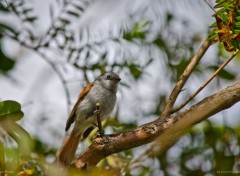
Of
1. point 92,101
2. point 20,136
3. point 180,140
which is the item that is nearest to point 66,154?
point 180,140

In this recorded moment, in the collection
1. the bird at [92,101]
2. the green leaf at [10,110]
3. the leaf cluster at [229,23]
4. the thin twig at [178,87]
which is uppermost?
the leaf cluster at [229,23]

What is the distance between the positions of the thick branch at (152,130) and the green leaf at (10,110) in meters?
0.40

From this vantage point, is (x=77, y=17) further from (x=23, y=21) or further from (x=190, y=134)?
(x=190, y=134)

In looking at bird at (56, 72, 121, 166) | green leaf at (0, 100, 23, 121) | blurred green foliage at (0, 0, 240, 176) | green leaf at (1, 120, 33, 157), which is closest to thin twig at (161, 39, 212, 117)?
blurred green foliage at (0, 0, 240, 176)

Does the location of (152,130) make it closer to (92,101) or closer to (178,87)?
(178,87)

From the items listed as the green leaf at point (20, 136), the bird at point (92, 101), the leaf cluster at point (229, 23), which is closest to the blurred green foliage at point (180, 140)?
the leaf cluster at point (229, 23)

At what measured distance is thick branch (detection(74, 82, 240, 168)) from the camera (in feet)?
5.70

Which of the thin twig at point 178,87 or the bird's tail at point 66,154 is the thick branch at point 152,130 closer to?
the bird's tail at point 66,154

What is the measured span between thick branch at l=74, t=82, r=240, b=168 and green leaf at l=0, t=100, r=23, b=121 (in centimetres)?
40

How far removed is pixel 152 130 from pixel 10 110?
560mm

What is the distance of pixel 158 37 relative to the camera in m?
2.78

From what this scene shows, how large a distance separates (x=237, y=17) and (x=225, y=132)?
0.97 meters

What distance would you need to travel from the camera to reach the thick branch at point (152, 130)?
5.70 feet

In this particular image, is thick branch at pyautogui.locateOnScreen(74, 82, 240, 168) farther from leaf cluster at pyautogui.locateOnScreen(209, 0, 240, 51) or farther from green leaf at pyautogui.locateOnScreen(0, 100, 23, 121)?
green leaf at pyautogui.locateOnScreen(0, 100, 23, 121)
